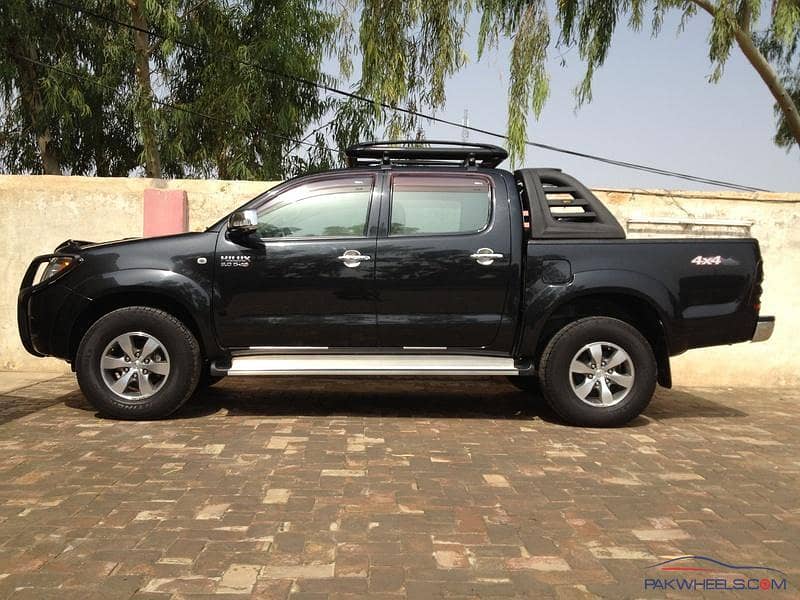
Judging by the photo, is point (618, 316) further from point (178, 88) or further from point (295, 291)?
point (178, 88)

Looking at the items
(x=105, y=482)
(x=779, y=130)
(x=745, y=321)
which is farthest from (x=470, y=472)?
(x=779, y=130)

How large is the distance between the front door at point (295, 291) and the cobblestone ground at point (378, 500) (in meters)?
0.68

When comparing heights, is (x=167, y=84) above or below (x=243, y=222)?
above

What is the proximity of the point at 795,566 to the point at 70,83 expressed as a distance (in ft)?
53.5

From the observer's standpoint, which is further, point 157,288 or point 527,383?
point 527,383

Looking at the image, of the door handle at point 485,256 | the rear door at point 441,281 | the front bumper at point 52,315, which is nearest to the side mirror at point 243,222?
the rear door at point 441,281

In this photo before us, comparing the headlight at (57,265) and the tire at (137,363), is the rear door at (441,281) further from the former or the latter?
the headlight at (57,265)

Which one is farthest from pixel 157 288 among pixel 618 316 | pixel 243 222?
pixel 618 316

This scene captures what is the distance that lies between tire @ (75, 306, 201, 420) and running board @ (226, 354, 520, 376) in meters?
0.39

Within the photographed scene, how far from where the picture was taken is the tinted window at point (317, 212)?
548 cm

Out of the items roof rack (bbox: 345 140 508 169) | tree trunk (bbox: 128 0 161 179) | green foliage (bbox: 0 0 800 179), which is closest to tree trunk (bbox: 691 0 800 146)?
green foliage (bbox: 0 0 800 179)

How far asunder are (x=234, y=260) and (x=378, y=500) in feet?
7.83

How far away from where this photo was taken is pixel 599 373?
5.37 metres

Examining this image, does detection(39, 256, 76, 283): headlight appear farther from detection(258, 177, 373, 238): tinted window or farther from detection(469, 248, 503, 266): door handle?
detection(469, 248, 503, 266): door handle
